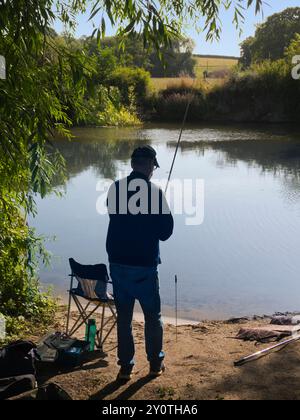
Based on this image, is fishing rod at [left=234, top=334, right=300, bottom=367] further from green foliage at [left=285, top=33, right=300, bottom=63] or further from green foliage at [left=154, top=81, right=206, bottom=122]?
green foliage at [left=285, top=33, right=300, bottom=63]

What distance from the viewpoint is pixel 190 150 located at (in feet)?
70.9

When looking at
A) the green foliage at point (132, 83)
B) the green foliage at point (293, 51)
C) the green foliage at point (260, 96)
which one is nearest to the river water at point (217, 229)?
the green foliage at point (260, 96)

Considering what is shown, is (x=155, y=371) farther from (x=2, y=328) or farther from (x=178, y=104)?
(x=178, y=104)

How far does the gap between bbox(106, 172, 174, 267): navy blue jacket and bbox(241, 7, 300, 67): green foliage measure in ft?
166

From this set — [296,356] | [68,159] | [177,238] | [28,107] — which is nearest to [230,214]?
[177,238]

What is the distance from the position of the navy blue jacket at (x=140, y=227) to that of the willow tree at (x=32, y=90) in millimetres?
623

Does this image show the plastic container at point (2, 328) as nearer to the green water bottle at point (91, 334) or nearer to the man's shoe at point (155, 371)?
the green water bottle at point (91, 334)

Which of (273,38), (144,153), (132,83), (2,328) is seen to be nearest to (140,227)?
(144,153)

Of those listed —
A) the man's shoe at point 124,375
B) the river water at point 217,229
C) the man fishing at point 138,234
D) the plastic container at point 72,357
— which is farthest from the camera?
the river water at point 217,229

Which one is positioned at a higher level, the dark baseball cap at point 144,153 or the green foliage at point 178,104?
the green foliage at point 178,104

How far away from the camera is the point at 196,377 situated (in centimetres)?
386

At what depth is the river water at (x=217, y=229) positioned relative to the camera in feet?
23.3

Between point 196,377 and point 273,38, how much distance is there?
173 ft
